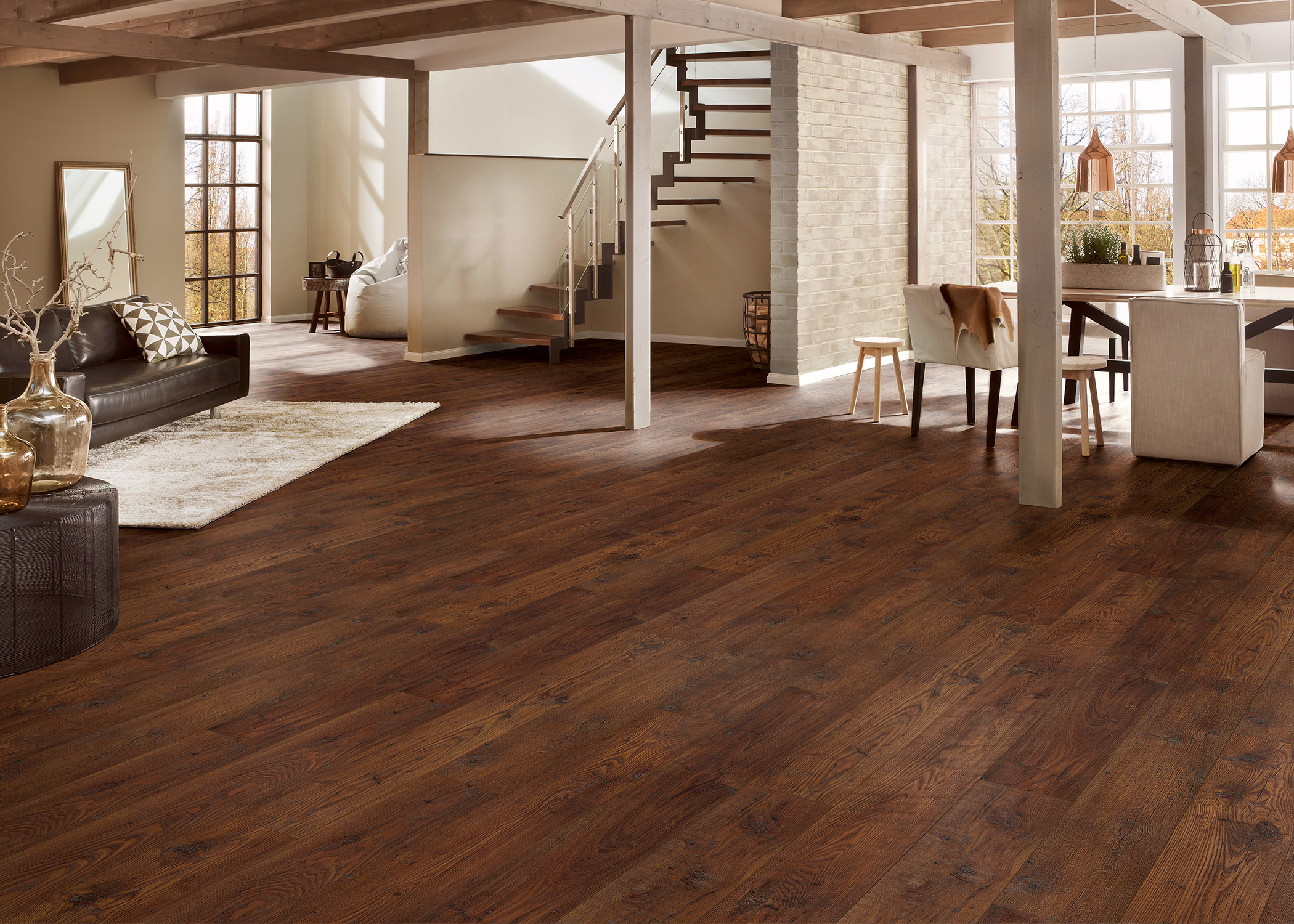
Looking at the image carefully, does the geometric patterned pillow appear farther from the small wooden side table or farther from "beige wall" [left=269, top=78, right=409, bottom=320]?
"beige wall" [left=269, top=78, right=409, bottom=320]

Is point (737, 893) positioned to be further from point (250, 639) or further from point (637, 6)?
point (637, 6)

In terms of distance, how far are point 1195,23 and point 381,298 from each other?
768cm

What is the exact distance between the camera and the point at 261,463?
6.39m

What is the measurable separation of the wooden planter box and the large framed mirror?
30.5 feet

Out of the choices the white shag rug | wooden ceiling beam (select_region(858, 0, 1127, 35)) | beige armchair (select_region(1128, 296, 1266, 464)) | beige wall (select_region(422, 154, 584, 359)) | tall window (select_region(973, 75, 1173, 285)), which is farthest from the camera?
beige wall (select_region(422, 154, 584, 359))

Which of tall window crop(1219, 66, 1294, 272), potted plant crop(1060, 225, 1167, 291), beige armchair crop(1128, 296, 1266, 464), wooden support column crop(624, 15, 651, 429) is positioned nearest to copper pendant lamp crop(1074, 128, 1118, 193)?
potted plant crop(1060, 225, 1167, 291)

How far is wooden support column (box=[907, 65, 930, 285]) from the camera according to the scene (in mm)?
10211

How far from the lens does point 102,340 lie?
7367 mm

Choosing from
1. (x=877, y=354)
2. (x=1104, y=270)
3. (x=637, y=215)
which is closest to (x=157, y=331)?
(x=637, y=215)

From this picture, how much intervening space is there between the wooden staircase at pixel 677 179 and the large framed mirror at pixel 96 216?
426 cm

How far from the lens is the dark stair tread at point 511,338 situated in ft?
35.7

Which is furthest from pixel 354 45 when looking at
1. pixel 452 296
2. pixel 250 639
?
pixel 250 639

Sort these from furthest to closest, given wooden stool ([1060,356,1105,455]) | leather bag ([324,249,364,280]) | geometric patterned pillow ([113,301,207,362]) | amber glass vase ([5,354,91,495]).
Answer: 1. leather bag ([324,249,364,280])
2. geometric patterned pillow ([113,301,207,362])
3. wooden stool ([1060,356,1105,455])
4. amber glass vase ([5,354,91,495])

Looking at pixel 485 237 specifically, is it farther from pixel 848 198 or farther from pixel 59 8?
Result: pixel 59 8
